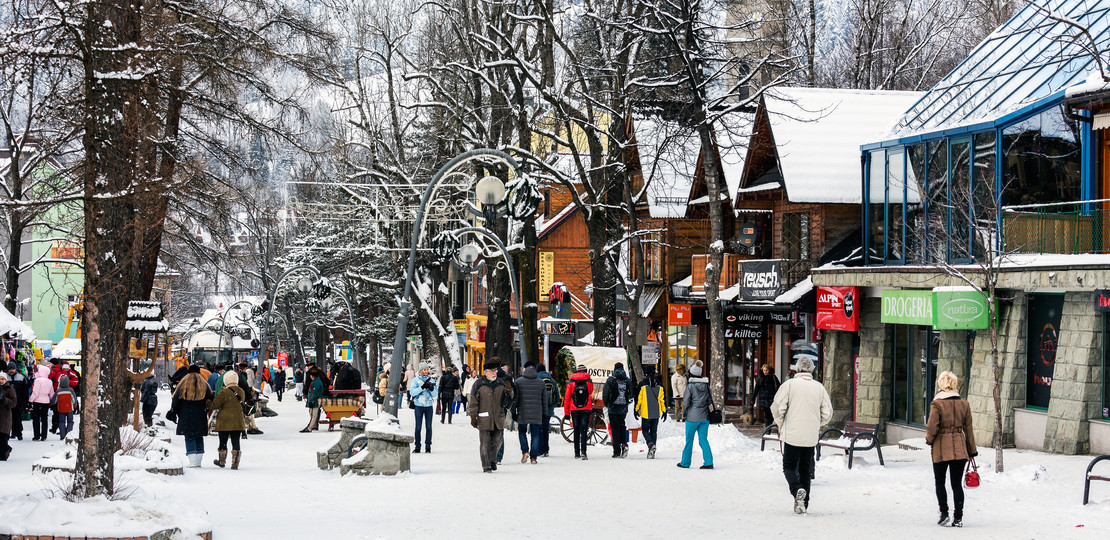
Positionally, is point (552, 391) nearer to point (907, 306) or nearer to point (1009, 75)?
point (907, 306)

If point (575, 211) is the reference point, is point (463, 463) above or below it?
below

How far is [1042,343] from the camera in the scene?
21297mm

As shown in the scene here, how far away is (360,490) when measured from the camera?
15430 mm

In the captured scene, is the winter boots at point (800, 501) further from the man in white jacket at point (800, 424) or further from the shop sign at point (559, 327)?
the shop sign at point (559, 327)

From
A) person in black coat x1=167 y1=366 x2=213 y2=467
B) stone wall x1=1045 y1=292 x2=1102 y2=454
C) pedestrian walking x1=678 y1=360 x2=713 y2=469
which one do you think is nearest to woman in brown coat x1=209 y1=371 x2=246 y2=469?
person in black coat x1=167 y1=366 x2=213 y2=467

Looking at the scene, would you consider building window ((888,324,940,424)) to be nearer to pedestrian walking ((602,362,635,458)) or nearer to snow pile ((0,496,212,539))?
pedestrian walking ((602,362,635,458))

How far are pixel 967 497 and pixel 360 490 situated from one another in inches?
286

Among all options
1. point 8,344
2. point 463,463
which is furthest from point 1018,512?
point 8,344

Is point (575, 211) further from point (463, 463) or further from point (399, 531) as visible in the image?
point (399, 531)

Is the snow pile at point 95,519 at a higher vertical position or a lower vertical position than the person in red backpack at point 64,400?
higher

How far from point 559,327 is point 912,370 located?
20.4 m

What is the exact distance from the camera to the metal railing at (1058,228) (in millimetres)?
20092

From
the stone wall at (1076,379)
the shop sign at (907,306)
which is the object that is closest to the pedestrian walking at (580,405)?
the shop sign at (907,306)

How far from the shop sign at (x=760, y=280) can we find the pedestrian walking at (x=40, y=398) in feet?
53.5
